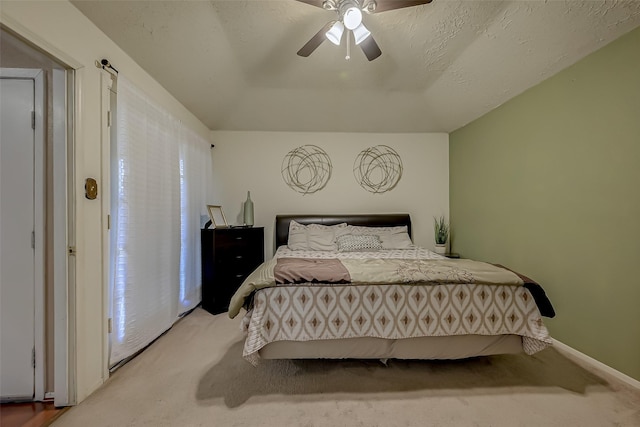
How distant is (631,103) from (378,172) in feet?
8.27

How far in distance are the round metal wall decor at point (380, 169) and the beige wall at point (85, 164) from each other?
10.0ft

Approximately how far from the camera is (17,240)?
1.55 meters

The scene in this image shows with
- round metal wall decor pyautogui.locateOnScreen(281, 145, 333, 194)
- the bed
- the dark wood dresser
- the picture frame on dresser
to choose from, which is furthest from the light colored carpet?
round metal wall decor pyautogui.locateOnScreen(281, 145, 333, 194)

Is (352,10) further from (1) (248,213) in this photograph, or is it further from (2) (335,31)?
(1) (248,213)

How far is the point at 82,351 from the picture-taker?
157 centimetres

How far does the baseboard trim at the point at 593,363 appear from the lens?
1.71 metres

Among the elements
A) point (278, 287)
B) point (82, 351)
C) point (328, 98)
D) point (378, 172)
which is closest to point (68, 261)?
point (82, 351)

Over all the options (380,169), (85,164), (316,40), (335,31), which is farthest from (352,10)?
(380,169)

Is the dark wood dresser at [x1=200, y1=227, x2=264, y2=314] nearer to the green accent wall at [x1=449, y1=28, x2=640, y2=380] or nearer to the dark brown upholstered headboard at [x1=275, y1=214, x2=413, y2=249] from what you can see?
the dark brown upholstered headboard at [x1=275, y1=214, x2=413, y2=249]

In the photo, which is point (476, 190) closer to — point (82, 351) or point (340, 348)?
point (340, 348)

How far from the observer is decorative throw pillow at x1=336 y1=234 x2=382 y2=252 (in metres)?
3.25

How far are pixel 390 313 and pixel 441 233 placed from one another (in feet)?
8.12

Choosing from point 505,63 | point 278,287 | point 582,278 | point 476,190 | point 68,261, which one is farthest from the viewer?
point 476,190

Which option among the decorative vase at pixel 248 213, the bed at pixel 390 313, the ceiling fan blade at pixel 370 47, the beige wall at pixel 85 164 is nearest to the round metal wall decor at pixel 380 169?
the decorative vase at pixel 248 213
